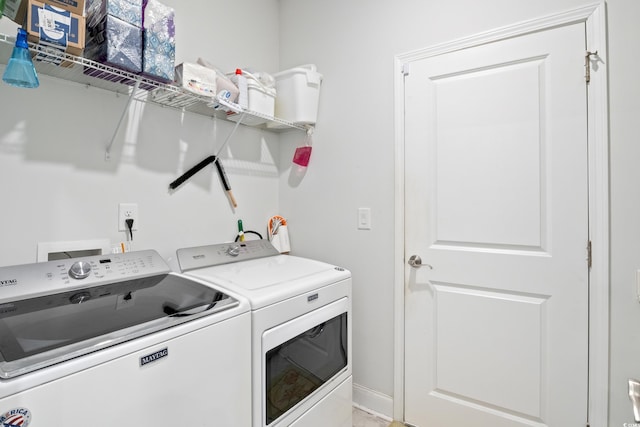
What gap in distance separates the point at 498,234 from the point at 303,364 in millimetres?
1121

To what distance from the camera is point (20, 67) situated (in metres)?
0.94

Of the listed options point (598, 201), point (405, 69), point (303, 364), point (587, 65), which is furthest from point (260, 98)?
point (598, 201)

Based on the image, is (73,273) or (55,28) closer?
(55,28)

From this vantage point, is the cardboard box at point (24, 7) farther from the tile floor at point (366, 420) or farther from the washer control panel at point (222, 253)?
the tile floor at point (366, 420)

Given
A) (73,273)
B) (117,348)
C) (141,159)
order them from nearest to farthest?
(117,348)
(73,273)
(141,159)

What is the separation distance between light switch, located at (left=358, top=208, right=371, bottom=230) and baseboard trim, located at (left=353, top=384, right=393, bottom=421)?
1000 mm

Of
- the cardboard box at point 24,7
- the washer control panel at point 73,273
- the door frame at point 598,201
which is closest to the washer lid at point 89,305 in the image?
the washer control panel at point 73,273

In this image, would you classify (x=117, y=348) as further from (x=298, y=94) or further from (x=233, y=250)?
(x=298, y=94)

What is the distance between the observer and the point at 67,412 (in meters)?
0.74

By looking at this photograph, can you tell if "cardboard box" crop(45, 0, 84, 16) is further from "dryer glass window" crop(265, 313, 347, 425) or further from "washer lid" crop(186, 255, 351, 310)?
"dryer glass window" crop(265, 313, 347, 425)

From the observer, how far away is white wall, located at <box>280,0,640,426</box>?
1.31 m

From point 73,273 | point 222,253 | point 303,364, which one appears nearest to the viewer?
point 73,273

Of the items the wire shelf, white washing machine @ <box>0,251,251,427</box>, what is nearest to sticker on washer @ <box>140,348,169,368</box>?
white washing machine @ <box>0,251,251,427</box>

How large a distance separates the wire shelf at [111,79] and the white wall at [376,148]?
22.1 inches
